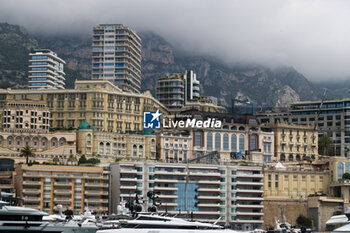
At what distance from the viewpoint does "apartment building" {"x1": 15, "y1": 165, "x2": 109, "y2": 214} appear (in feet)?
615

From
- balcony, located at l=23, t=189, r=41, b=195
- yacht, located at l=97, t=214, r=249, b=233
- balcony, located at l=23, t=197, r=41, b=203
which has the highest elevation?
balcony, located at l=23, t=189, r=41, b=195

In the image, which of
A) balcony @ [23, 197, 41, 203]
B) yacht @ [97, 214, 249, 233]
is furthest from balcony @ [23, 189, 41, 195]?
yacht @ [97, 214, 249, 233]

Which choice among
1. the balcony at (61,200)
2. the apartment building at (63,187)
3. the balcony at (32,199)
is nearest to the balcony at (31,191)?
the apartment building at (63,187)

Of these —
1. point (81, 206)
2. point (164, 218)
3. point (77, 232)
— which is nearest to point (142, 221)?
point (164, 218)

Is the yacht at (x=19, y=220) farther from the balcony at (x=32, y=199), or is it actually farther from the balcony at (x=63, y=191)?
the balcony at (x=63, y=191)

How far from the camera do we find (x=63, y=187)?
192 m

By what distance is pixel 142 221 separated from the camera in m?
103

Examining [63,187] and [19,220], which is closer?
[19,220]

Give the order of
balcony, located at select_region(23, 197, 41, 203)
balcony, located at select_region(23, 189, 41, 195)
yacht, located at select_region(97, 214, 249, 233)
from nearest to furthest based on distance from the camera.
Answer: yacht, located at select_region(97, 214, 249, 233) → balcony, located at select_region(23, 197, 41, 203) → balcony, located at select_region(23, 189, 41, 195)

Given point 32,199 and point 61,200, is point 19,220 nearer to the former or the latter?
point 32,199

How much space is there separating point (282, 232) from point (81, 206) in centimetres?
6369

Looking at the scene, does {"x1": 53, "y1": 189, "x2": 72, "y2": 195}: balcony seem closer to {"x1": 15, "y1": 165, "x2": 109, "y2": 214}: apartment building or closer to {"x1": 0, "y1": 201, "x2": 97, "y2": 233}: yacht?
{"x1": 15, "y1": 165, "x2": 109, "y2": 214}: apartment building

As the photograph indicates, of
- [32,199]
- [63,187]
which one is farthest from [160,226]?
[63,187]

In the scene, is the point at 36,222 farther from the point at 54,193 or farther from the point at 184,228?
the point at 54,193
